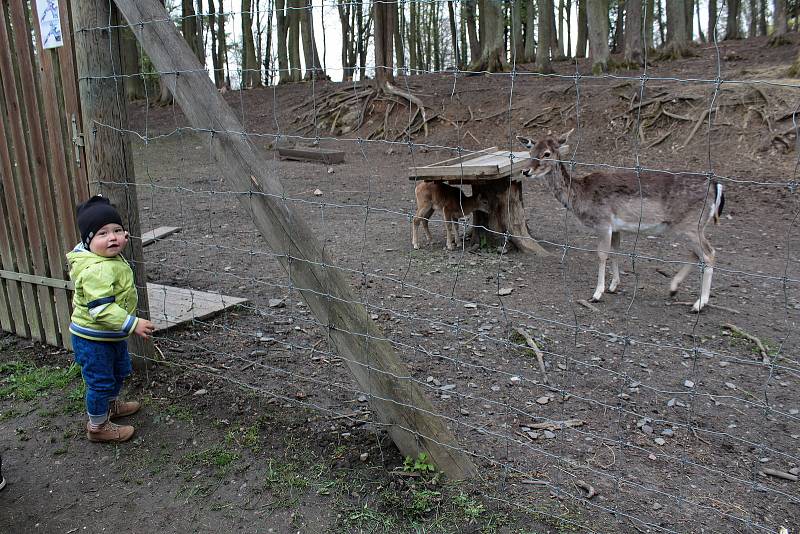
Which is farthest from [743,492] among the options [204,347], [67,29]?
[67,29]

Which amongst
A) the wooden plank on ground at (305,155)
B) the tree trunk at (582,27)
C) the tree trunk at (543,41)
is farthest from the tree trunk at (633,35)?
the tree trunk at (582,27)

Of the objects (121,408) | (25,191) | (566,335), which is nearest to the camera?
(121,408)

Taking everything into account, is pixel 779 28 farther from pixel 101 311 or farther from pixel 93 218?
pixel 101 311

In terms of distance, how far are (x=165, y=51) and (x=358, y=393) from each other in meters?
2.31

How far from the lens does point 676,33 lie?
58.6 feet

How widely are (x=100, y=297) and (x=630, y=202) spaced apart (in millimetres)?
5118

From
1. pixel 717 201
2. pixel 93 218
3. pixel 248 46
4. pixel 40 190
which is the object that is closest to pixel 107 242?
pixel 93 218

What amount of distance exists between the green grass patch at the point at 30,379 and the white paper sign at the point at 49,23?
217 cm

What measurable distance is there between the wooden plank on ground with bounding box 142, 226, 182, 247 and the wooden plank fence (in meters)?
2.93

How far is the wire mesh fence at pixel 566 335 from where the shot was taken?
3188 mm

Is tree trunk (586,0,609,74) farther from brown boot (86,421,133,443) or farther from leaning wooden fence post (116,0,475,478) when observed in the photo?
brown boot (86,421,133,443)

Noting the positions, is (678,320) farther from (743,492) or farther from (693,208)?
(743,492)

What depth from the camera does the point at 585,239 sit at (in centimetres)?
840

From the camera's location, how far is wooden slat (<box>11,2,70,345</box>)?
4.20 m
